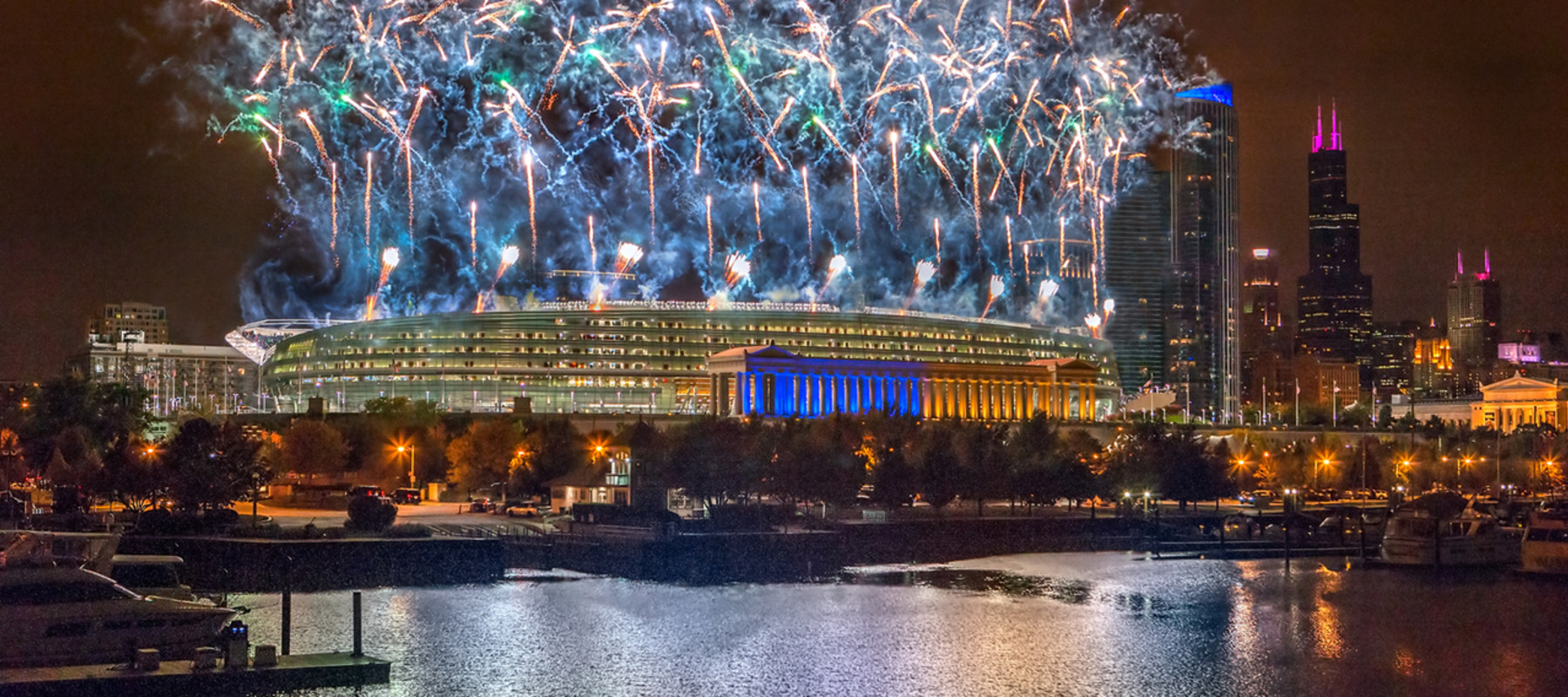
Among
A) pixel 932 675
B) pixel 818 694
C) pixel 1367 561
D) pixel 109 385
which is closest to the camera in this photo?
pixel 818 694

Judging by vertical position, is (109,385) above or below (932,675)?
above

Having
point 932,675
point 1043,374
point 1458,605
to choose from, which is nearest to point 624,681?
point 932,675

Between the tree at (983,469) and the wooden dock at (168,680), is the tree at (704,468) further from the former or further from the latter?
the wooden dock at (168,680)

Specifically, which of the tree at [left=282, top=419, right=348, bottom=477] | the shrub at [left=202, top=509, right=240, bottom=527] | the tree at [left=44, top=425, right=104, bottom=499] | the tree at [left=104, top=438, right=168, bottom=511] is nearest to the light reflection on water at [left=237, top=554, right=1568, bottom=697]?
the shrub at [left=202, top=509, right=240, bottom=527]

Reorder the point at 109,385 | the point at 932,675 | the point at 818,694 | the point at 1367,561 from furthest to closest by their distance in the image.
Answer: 1. the point at 109,385
2. the point at 1367,561
3. the point at 932,675
4. the point at 818,694

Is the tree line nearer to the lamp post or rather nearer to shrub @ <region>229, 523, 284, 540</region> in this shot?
the lamp post

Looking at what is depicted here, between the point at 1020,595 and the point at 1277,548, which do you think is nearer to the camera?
the point at 1020,595

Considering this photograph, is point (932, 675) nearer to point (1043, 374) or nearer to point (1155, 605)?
point (1155, 605)
